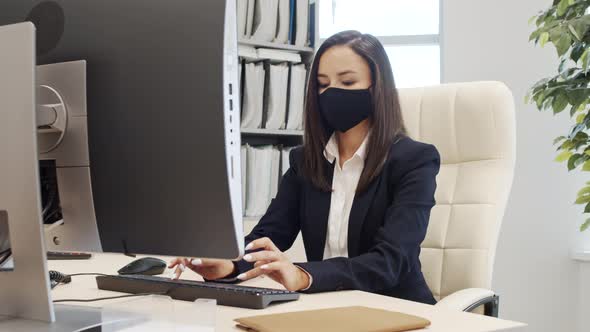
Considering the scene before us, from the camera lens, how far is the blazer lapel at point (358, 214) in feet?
5.02

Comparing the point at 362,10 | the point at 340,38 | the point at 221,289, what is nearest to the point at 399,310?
the point at 221,289

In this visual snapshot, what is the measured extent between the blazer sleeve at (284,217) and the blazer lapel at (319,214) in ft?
0.27

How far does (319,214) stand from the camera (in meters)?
1.61

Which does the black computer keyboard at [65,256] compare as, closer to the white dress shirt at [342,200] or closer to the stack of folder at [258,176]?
the white dress shirt at [342,200]

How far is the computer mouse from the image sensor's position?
52.3 inches

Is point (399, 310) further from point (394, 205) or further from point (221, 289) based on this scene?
point (394, 205)

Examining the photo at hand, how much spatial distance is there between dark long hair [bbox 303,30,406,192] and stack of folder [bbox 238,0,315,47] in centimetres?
102

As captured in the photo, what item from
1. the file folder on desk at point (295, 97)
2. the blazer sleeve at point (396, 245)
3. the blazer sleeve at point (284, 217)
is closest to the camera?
the blazer sleeve at point (396, 245)

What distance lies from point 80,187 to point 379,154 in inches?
32.2

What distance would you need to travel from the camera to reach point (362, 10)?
311 cm

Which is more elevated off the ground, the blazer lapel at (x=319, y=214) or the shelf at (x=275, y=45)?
the shelf at (x=275, y=45)

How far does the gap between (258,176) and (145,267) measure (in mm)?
1288

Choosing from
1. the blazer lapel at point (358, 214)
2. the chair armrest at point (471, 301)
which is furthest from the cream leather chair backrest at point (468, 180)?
the blazer lapel at point (358, 214)

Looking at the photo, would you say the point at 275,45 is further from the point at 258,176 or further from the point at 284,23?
the point at 258,176
